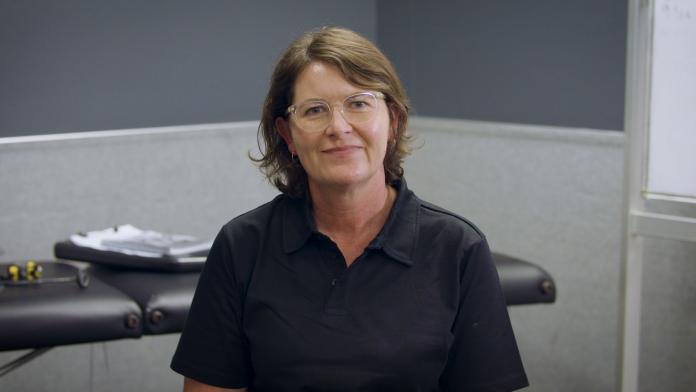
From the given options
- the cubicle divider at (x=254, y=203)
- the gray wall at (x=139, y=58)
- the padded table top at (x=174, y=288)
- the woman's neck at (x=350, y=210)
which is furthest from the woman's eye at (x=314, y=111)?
the gray wall at (x=139, y=58)

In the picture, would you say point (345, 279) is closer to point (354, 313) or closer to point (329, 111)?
point (354, 313)

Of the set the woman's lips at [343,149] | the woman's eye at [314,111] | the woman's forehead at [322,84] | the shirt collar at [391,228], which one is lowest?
the shirt collar at [391,228]

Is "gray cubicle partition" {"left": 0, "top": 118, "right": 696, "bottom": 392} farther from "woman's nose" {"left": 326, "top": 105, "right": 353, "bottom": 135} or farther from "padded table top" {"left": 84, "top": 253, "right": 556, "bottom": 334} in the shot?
"woman's nose" {"left": 326, "top": 105, "right": 353, "bottom": 135}

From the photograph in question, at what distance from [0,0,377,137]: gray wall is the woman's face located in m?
1.96

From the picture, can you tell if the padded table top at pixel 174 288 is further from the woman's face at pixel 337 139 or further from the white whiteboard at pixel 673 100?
the woman's face at pixel 337 139

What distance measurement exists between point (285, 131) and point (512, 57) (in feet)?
6.69

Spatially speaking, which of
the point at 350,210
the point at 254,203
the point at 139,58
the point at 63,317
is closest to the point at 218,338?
the point at 350,210

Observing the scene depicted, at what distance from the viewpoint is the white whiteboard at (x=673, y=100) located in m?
2.47

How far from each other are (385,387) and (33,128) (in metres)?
2.18

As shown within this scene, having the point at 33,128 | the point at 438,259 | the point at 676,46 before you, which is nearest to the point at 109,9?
the point at 33,128

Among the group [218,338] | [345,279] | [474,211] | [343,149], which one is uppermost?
[343,149]

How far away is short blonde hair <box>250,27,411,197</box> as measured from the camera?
162 cm

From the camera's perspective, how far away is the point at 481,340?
1560 mm

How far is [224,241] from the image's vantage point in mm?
1659
